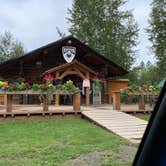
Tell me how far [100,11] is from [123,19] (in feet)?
8.17

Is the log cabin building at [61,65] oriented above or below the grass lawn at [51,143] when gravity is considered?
above

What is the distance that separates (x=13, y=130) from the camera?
894 centimetres

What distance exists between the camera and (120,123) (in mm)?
10039

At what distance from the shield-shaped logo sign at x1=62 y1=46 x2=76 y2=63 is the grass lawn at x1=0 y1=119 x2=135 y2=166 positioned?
7.91m

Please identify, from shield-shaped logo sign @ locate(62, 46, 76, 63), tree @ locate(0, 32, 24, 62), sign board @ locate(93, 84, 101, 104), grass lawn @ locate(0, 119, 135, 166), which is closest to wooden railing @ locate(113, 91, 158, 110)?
grass lawn @ locate(0, 119, 135, 166)

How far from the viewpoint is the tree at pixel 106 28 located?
30439 mm

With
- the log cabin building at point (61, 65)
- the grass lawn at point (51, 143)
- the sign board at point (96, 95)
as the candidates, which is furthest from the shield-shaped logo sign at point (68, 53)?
the grass lawn at point (51, 143)

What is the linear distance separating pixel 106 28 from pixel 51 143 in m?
24.9

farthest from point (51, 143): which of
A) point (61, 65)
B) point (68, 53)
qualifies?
point (68, 53)

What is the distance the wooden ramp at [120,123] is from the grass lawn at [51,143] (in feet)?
1.34

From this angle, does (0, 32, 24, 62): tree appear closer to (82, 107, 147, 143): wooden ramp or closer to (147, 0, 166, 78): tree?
(147, 0, 166, 78): tree

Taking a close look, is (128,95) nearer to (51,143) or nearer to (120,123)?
(120,123)

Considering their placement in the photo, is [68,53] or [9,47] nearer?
[68,53]

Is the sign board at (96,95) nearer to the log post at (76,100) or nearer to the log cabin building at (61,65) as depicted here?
the log cabin building at (61,65)
